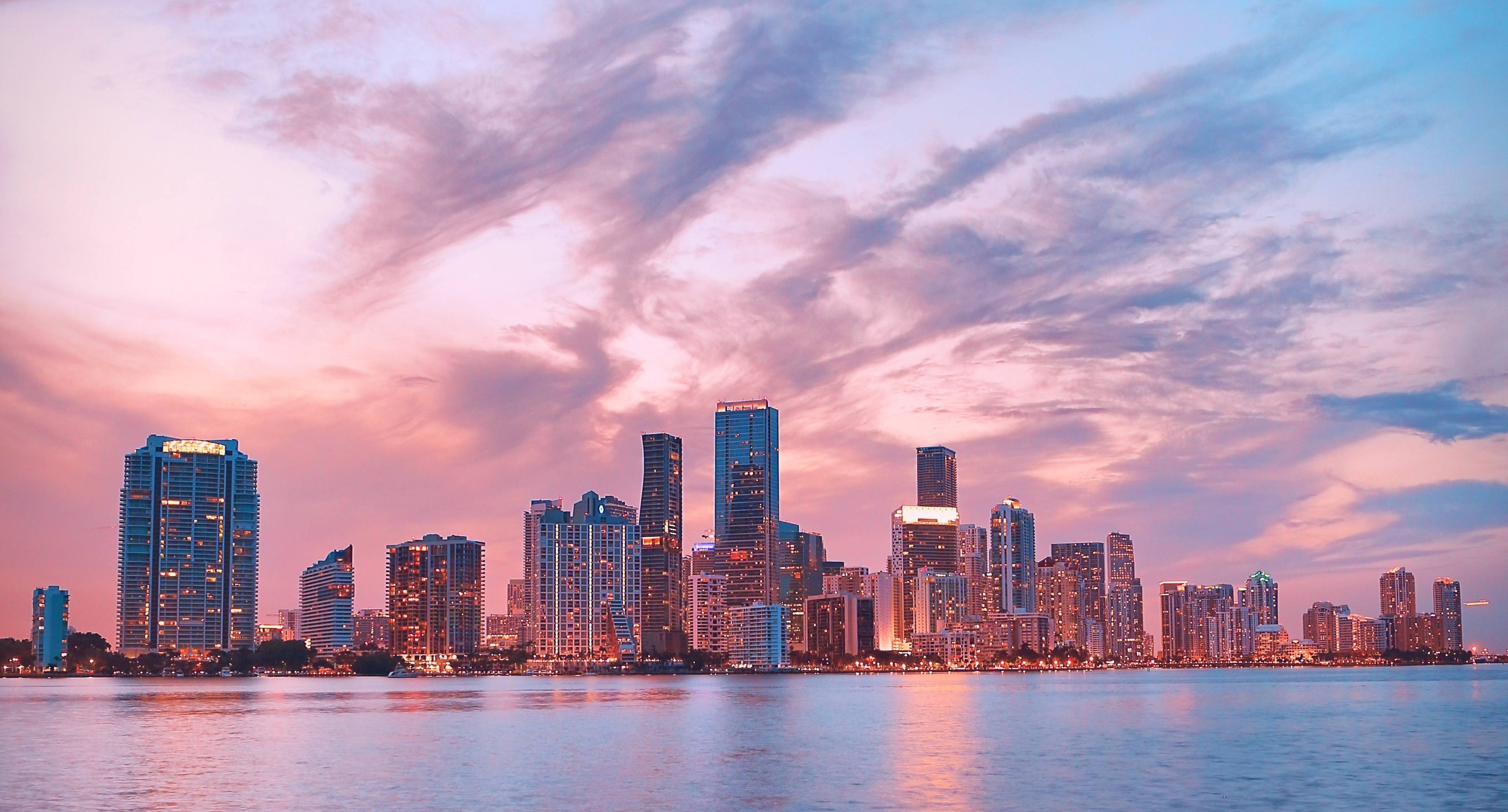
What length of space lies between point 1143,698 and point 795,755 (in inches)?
4165

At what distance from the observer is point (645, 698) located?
19412 centimetres

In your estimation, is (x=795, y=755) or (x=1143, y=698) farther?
(x=1143, y=698)

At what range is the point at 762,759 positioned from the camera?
85.9 metres

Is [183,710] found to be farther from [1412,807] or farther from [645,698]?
[1412,807]

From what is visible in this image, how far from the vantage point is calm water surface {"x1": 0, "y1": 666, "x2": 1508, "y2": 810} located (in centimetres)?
6425

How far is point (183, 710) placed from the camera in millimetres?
153750

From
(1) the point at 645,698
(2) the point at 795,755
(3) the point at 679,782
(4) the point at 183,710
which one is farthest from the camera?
(1) the point at 645,698

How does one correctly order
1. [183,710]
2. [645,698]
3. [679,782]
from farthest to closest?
[645,698] → [183,710] → [679,782]

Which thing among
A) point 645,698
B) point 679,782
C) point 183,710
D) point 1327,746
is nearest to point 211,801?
point 679,782

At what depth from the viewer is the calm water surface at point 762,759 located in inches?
2530

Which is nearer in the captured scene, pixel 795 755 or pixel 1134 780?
pixel 1134 780

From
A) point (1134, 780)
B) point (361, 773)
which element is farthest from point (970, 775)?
point (361, 773)

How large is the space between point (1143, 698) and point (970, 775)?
378ft

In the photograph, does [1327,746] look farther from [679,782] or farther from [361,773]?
[361,773]
